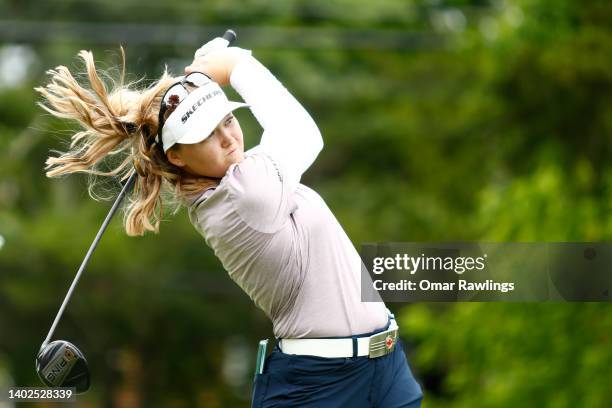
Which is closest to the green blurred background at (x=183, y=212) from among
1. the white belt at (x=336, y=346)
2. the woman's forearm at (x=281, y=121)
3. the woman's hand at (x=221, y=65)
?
the woman's hand at (x=221, y=65)

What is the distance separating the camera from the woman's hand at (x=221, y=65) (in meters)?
3.90

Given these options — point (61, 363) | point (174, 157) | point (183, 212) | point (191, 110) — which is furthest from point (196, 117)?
point (183, 212)

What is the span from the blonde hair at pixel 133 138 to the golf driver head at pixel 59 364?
45cm

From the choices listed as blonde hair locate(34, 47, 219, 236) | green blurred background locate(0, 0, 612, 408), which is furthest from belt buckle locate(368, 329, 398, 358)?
green blurred background locate(0, 0, 612, 408)

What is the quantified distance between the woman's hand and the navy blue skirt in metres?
0.89

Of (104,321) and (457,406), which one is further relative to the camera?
(104,321)

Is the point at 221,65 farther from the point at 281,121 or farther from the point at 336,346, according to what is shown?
the point at 336,346

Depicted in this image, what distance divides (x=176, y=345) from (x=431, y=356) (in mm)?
8349

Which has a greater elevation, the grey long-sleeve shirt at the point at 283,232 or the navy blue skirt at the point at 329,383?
the grey long-sleeve shirt at the point at 283,232

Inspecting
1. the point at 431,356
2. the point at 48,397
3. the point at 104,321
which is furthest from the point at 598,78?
the point at 104,321

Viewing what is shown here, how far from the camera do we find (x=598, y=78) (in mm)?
10945

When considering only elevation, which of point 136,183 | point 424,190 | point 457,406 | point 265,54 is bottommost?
point 457,406

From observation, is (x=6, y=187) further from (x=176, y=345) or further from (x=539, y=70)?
(x=539, y=70)

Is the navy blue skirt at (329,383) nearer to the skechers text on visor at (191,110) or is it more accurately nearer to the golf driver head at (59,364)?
the golf driver head at (59,364)
